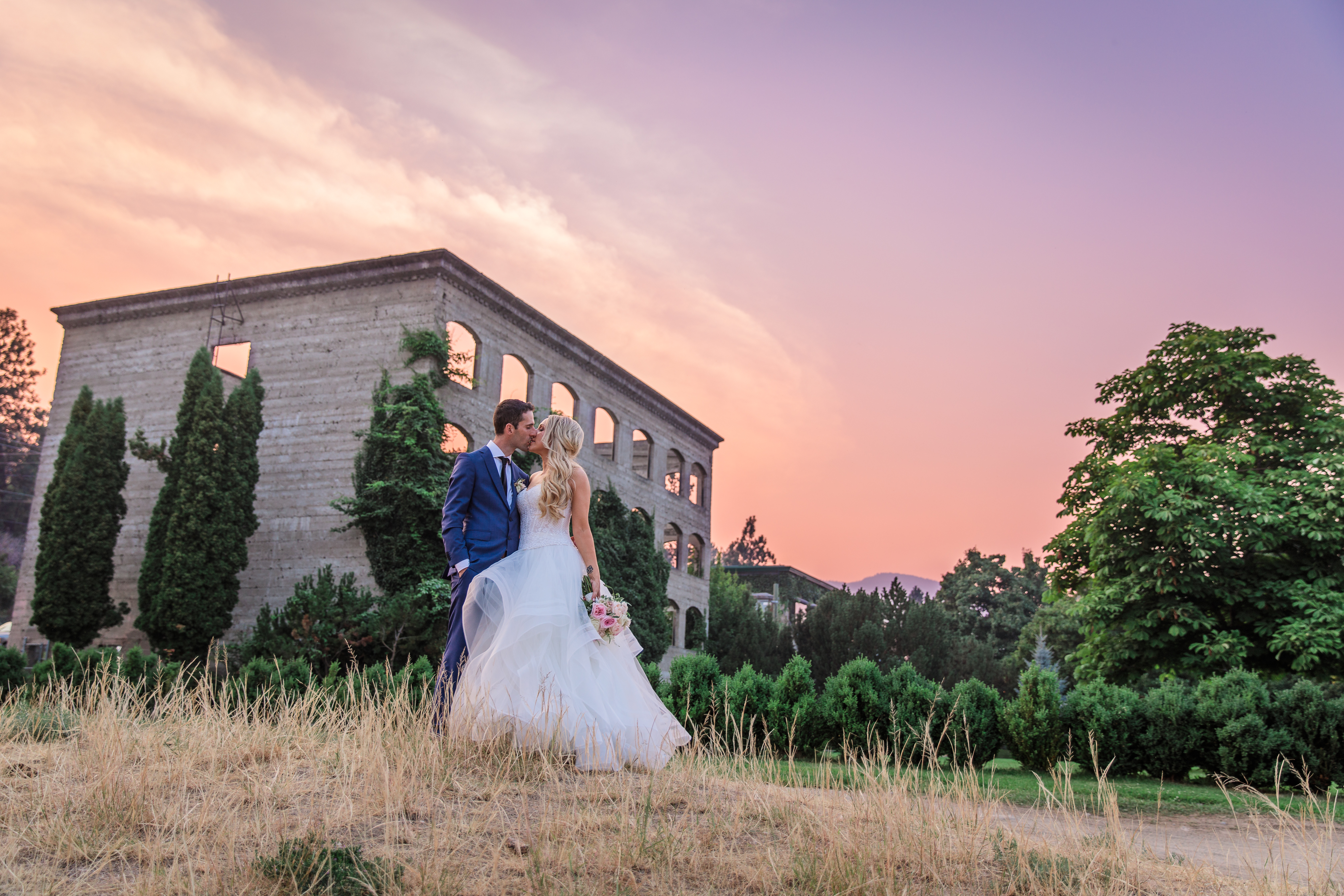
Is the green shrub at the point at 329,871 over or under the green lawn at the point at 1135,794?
over

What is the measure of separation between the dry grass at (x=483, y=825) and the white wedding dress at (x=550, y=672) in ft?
0.55

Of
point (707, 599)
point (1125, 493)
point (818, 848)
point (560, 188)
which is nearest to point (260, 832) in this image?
point (818, 848)

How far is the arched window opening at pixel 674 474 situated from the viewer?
105 ft

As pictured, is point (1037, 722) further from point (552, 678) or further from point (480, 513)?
point (480, 513)

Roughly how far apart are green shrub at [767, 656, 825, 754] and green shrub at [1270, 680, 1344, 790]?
5.17 meters

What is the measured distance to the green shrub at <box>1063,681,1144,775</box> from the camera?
1076 centimetres

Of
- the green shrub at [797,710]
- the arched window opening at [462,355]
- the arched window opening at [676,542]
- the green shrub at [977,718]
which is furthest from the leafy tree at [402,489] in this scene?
the green shrub at [977,718]

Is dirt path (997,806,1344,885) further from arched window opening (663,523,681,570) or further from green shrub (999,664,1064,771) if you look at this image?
arched window opening (663,523,681,570)

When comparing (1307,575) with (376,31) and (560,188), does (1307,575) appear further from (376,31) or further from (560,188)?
(376,31)

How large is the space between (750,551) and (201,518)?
71.3 m

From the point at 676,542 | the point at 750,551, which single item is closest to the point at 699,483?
→ the point at 676,542

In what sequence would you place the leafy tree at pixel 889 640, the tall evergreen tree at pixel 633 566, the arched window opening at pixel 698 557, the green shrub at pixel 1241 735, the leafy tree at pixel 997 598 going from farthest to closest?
the leafy tree at pixel 997 598 → the arched window opening at pixel 698 557 → the leafy tree at pixel 889 640 → the tall evergreen tree at pixel 633 566 → the green shrub at pixel 1241 735

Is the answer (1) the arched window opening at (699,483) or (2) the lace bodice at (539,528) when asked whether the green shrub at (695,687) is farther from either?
(1) the arched window opening at (699,483)

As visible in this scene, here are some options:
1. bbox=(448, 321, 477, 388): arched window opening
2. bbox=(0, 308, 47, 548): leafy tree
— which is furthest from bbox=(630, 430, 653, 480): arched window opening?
bbox=(0, 308, 47, 548): leafy tree
